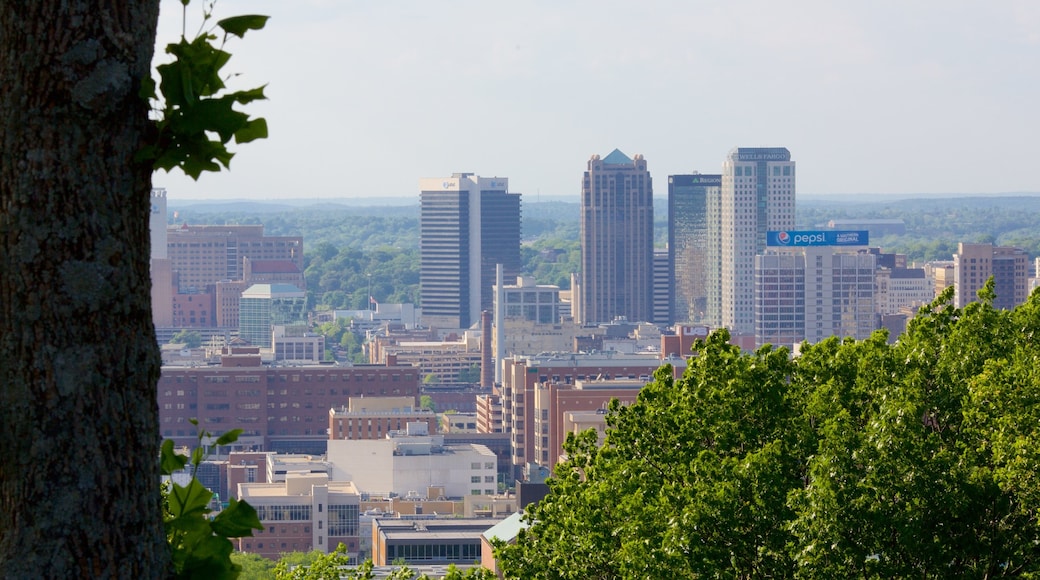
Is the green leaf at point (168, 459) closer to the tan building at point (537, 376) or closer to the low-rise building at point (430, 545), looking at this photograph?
the low-rise building at point (430, 545)

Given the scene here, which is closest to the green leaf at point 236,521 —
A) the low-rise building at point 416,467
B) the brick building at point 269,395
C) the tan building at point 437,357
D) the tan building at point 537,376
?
the low-rise building at point 416,467

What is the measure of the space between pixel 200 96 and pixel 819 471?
876 cm

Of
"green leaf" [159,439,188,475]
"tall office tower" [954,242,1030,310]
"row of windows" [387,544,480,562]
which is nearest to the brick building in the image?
"row of windows" [387,544,480,562]

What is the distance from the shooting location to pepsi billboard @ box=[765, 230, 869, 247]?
154312 millimetres

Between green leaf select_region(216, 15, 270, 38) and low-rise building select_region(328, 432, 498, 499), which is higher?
green leaf select_region(216, 15, 270, 38)

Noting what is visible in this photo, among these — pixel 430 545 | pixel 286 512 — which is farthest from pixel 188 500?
pixel 286 512

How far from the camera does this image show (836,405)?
13.5 m

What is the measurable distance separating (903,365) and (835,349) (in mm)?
1171

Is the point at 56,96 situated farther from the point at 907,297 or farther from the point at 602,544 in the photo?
the point at 907,297

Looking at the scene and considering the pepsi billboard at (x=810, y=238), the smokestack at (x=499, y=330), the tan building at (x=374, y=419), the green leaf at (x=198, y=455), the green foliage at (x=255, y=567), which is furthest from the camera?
the smokestack at (x=499, y=330)

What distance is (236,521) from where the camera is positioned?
13.0 feet

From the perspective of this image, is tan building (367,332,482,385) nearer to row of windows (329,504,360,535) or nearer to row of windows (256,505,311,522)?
row of windows (329,504,360,535)

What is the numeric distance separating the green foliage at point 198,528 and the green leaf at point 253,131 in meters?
0.73

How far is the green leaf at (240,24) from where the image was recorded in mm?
3633
